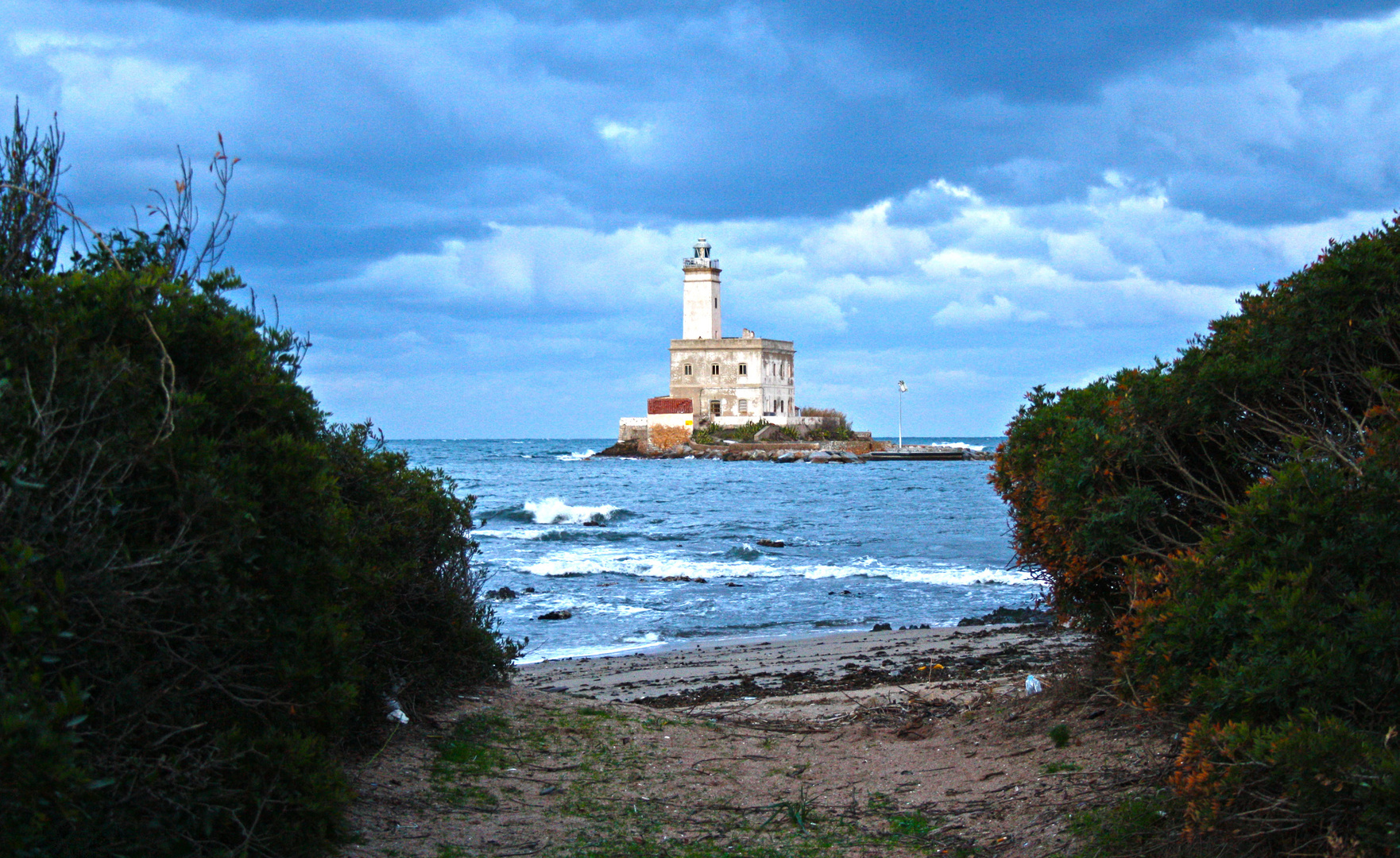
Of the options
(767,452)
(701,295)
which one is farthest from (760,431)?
(701,295)

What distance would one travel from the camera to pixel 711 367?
82.9 meters

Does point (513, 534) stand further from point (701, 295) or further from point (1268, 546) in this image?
point (701, 295)

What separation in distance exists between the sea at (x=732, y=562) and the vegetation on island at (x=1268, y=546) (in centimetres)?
441

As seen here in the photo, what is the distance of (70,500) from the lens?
3.11 m

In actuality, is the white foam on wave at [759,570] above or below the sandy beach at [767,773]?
below

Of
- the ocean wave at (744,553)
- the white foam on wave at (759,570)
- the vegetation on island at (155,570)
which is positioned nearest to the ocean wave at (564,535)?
the white foam on wave at (759,570)

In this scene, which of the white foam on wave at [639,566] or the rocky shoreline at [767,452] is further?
the rocky shoreline at [767,452]

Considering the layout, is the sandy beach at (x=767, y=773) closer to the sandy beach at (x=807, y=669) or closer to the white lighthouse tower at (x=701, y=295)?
the sandy beach at (x=807, y=669)

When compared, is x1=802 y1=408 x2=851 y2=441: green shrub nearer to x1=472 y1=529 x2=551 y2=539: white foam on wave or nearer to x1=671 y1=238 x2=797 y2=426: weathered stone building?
x1=671 y1=238 x2=797 y2=426: weathered stone building

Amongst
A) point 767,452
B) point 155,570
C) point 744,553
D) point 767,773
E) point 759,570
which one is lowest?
point 759,570

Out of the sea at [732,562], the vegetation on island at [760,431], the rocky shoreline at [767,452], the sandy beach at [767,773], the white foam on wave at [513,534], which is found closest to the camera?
the sandy beach at [767,773]

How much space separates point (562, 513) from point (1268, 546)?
30908 millimetres

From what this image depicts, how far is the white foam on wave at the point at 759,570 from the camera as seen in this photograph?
66.3ft

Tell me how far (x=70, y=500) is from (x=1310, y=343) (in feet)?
16.5
